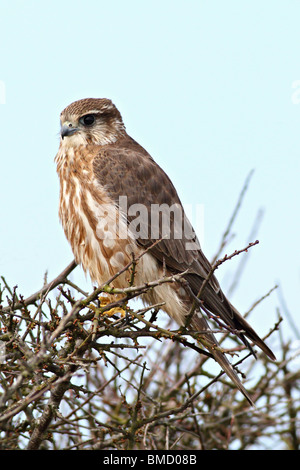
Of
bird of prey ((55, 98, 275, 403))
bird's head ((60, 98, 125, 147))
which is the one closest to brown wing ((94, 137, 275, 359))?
bird of prey ((55, 98, 275, 403))

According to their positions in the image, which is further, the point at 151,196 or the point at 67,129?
the point at 67,129

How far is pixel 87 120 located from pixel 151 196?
758 millimetres

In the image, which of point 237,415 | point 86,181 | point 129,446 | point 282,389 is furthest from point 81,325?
point 282,389

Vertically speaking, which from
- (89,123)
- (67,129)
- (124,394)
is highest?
(89,123)

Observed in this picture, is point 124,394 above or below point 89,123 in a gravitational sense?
below

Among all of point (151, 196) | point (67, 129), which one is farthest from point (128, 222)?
point (67, 129)

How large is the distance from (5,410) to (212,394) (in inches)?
77.1

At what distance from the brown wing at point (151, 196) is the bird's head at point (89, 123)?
7.2 inches

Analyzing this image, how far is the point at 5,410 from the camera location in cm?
265

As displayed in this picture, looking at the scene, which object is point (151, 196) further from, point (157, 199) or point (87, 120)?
point (87, 120)

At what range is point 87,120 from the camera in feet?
14.4

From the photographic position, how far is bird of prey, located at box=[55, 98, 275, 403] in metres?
3.78
